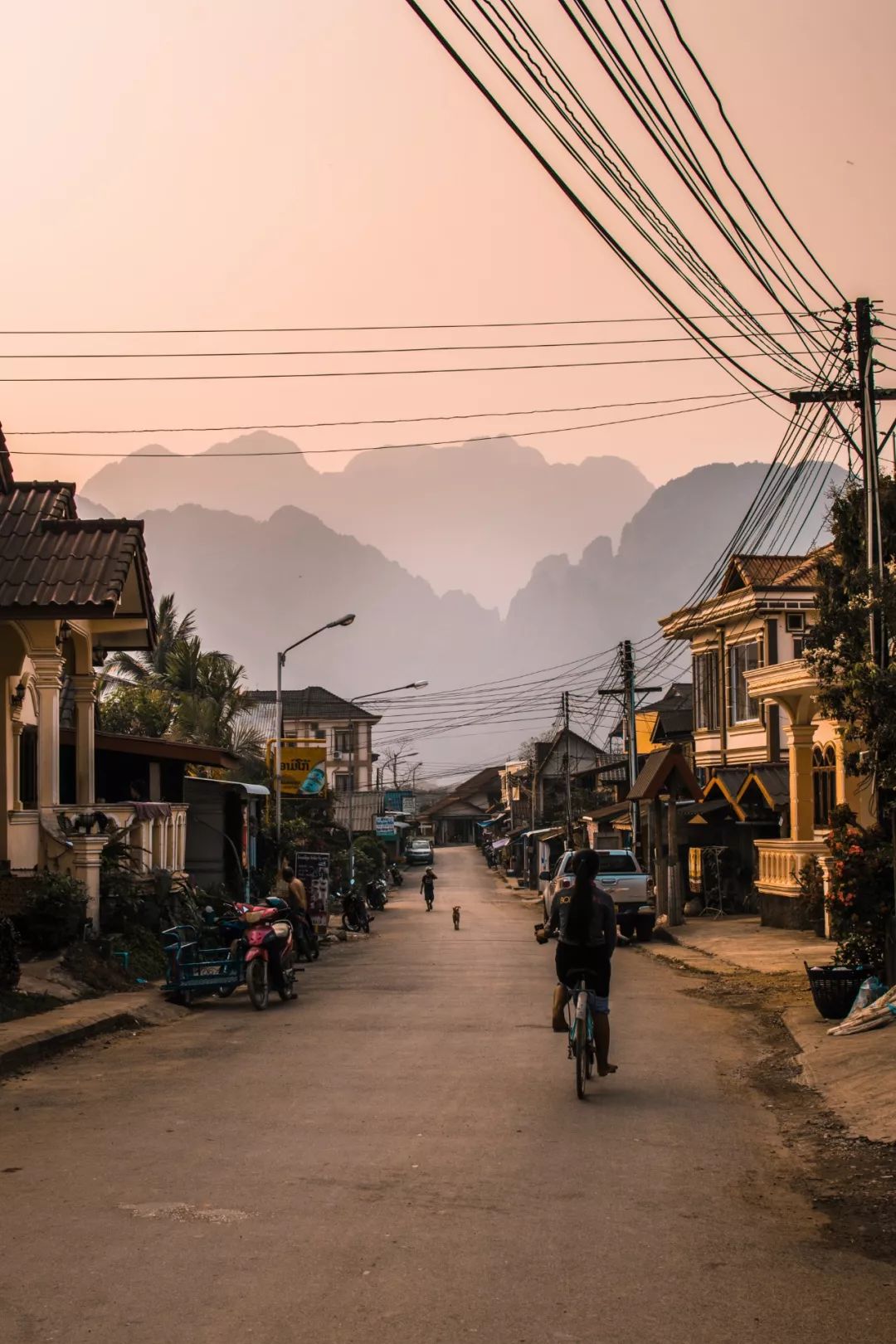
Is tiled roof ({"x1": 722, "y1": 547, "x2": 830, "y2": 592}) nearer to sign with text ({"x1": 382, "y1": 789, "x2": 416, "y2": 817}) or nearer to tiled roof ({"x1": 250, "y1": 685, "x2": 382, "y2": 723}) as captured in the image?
sign with text ({"x1": 382, "y1": 789, "x2": 416, "y2": 817})

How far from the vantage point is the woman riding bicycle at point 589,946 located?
457 inches

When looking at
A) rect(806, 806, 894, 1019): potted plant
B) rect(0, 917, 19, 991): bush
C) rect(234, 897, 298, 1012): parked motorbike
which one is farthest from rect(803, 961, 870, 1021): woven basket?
rect(0, 917, 19, 991): bush

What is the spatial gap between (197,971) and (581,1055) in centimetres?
827

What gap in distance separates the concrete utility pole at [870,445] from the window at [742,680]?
71.9ft

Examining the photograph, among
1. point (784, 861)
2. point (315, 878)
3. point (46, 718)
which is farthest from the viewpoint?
point (315, 878)

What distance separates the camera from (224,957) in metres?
18.9

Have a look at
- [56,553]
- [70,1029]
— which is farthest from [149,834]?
[70,1029]

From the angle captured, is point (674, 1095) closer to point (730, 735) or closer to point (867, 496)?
point (867, 496)

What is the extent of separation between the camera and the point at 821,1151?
9.43 meters

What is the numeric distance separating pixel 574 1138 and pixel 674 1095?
2142mm

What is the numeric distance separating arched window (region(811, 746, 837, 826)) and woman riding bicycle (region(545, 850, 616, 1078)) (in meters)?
18.8

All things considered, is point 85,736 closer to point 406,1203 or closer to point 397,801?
point 406,1203

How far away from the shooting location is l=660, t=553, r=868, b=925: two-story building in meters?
29.2

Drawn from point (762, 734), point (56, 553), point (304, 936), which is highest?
point (56, 553)
